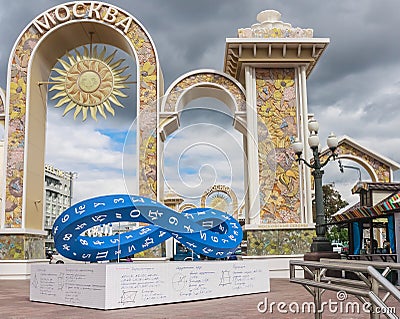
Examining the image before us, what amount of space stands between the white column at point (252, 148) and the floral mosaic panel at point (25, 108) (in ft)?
10.9

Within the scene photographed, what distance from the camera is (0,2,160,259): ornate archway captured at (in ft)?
61.1

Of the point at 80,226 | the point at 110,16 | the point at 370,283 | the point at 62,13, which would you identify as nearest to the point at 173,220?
the point at 80,226

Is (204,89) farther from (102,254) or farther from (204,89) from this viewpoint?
(102,254)

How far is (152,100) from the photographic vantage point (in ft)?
62.9

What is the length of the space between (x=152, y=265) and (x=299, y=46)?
11.6 m

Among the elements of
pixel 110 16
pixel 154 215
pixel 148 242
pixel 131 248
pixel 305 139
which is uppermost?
pixel 110 16

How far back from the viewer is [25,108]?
63.1 feet

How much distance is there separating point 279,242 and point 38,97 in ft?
33.6

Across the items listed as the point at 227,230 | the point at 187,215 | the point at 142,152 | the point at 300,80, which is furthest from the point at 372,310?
the point at 300,80

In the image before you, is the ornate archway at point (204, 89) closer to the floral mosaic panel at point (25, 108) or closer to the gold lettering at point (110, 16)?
the floral mosaic panel at point (25, 108)

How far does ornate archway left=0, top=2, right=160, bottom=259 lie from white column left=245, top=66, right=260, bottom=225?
3269 millimetres

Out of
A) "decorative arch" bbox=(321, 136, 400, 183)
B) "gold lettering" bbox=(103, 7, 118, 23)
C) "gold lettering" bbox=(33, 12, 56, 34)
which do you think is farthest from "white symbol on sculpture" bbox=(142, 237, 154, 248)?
"decorative arch" bbox=(321, 136, 400, 183)

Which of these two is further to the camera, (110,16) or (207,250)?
(110,16)

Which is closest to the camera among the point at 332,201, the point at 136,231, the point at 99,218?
the point at 99,218
